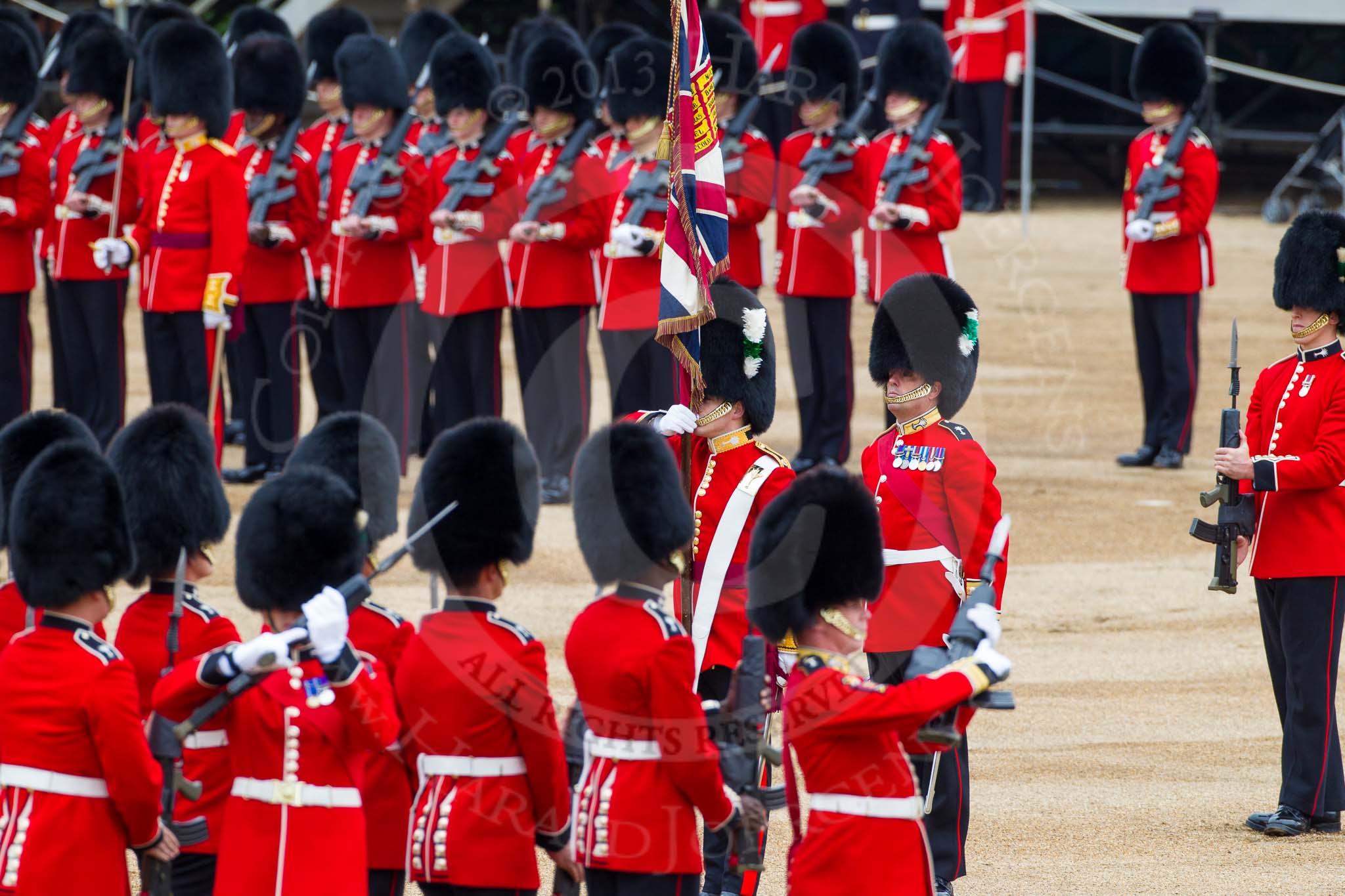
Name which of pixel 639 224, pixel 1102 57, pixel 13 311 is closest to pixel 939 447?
pixel 639 224

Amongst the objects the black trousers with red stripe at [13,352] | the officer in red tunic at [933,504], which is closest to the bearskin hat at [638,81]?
the black trousers with red stripe at [13,352]

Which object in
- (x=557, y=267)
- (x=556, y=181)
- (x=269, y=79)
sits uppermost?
(x=269, y=79)

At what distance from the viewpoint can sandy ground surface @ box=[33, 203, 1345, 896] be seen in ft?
14.8

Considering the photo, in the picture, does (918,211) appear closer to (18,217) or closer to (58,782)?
(18,217)

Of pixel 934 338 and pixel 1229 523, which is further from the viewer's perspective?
pixel 1229 523

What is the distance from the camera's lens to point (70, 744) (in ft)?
10.4

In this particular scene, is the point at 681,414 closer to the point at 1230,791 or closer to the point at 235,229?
the point at 1230,791

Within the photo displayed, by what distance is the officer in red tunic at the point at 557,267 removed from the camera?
7.77 metres

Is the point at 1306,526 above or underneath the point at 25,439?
underneath

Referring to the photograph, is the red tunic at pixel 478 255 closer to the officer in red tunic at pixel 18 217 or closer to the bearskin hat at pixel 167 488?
the officer in red tunic at pixel 18 217

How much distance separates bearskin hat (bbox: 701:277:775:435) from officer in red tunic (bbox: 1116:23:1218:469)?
13.7 feet

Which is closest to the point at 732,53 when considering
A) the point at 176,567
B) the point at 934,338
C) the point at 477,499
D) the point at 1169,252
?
the point at 1169,252

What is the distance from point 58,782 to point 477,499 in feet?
2.65

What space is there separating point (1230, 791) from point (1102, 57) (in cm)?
1056
